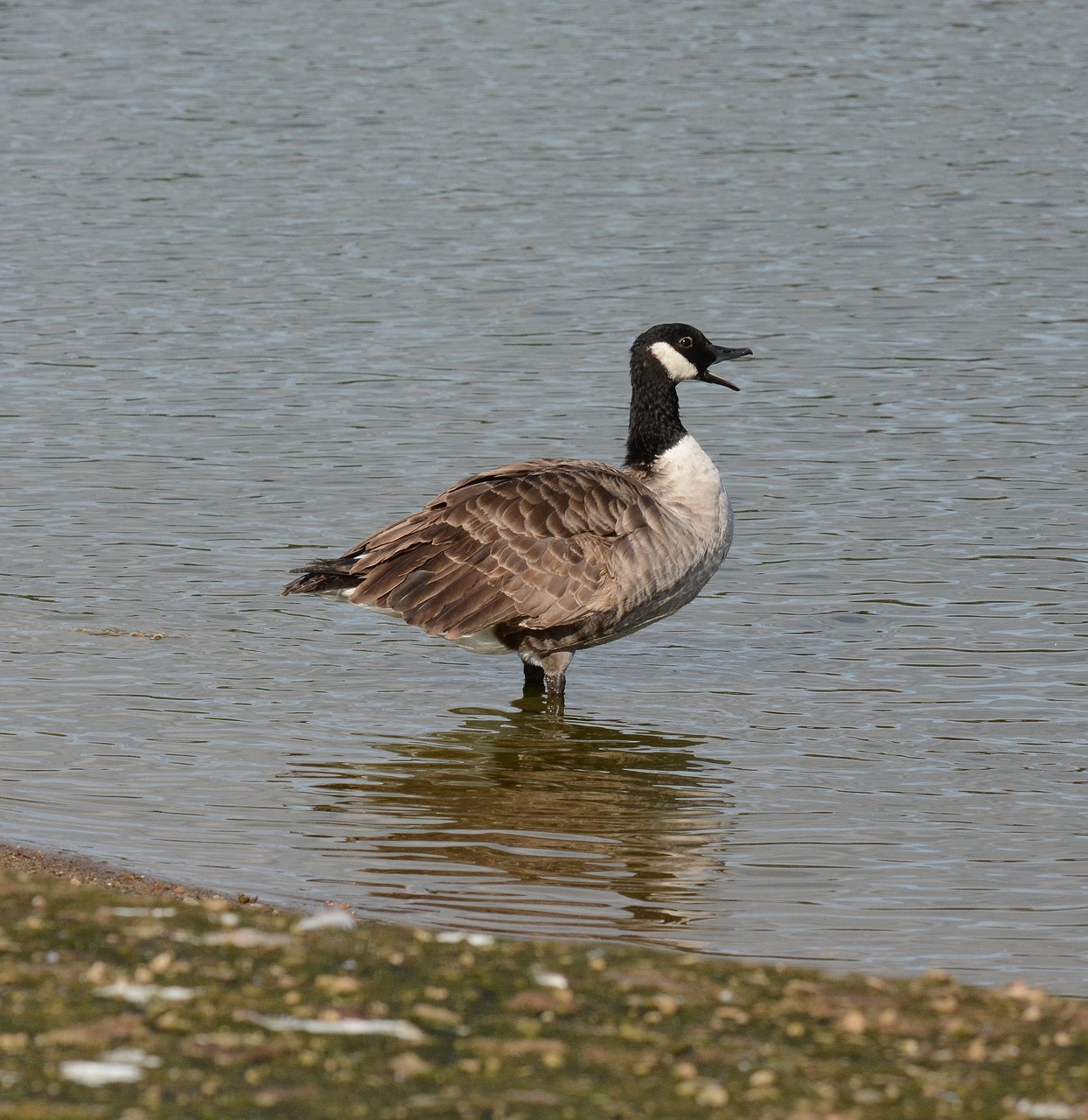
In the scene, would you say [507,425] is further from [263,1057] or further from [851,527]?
[263,1057]

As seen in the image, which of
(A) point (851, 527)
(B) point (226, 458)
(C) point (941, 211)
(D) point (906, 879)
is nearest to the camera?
(D) point (906, 879)

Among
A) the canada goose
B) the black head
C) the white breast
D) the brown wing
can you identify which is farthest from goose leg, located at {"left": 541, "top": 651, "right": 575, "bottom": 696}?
the black head

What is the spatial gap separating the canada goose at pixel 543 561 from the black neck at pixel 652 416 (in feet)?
1.46

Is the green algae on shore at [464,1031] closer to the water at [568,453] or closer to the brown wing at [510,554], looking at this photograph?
the water at [568,453]

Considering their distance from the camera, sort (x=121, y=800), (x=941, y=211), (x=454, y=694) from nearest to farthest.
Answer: (x=121, y=800) → (x=454, y=694) → (x=941, y=211)

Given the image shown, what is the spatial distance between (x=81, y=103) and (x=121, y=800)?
2565 centimetres

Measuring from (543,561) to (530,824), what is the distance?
2415 mm

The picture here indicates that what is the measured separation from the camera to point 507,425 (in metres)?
19.8

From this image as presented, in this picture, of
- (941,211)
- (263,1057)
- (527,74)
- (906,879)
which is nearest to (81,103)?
(527,74)

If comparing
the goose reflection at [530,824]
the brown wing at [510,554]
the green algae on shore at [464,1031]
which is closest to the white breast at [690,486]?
the brown wing at [510,554]

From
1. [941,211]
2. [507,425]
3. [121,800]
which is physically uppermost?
[941,211]

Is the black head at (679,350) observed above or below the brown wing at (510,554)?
above

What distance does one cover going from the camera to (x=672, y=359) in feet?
49.2

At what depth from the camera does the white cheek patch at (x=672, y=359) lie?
1500 centimetres
